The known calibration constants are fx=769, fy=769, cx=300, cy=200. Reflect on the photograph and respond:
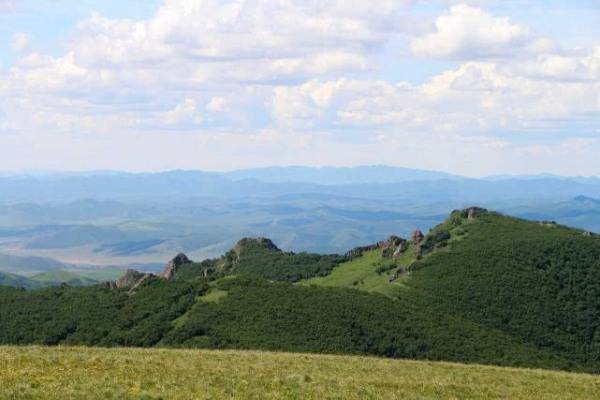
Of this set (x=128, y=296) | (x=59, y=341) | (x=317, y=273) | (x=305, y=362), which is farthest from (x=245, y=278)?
(x=305, y=362)

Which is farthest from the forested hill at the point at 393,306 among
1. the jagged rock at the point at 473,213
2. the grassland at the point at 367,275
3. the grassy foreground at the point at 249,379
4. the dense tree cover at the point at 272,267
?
the grassy foreground at the point at 249,379

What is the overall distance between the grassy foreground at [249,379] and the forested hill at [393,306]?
50498 mm

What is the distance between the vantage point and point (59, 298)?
134750 mm

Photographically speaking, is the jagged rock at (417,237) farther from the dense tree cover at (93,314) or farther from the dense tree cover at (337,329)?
the dense tree cover at (93,314)

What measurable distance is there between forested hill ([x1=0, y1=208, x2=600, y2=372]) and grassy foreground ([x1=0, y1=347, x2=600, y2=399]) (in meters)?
50.5

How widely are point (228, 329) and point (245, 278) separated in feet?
82.8

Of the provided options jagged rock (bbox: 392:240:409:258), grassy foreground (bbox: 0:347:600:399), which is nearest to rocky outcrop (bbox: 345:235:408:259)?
jagged rock (bbox: 392:240:409:258)

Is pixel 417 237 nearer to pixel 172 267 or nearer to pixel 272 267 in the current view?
pixel 272 267

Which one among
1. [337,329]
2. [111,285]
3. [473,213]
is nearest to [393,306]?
[337,329]

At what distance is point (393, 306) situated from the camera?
412ft

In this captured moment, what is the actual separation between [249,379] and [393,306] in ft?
283

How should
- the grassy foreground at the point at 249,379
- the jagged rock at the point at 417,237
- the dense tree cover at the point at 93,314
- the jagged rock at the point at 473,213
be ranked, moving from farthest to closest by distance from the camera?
1. the jagged rock at the point at 473,213
2. the jagged rock at the point at 417,237
3. the dense tree cover at the point at 93,314
4. the grassy foreground at the point at 249,379

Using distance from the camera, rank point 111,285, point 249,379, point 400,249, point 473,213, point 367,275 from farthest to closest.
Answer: point 473,213, point 400,249, point 367,275, point 111,285, point 249,379

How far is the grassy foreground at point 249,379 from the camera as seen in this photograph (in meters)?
36.5
